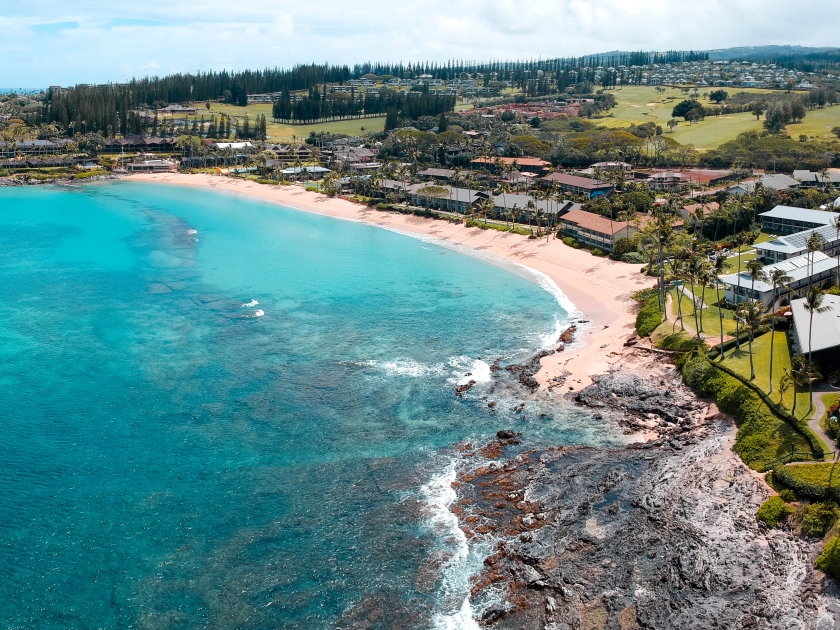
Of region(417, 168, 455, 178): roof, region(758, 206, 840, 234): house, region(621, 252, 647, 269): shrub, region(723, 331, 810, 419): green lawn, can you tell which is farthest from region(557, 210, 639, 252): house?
region(417, 168, 455, 178): roof

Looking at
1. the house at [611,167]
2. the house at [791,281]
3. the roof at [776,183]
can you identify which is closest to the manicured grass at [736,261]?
the house at [791,281]

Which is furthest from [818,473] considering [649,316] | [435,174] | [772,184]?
[435,174]

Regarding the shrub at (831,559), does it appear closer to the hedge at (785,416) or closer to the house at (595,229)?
the hedge at (785,416)

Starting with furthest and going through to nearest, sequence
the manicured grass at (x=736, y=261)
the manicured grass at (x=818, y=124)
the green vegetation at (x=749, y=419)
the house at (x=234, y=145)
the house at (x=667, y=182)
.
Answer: the house at (x=234, y=145) < the manicured grass at (x=818, y=124) < the house at (x=667, y=182) < the manicured grass at (x=736, y=261) < the green vegetation at (x=749, y=419)

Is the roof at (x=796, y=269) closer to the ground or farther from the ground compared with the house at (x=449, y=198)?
closer to the ground

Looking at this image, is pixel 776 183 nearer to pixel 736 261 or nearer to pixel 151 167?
pixel 736 261

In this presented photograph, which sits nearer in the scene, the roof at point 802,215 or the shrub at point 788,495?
the shrub at point 788,495

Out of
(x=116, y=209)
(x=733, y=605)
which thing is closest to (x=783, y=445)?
(x=733, y=605)
